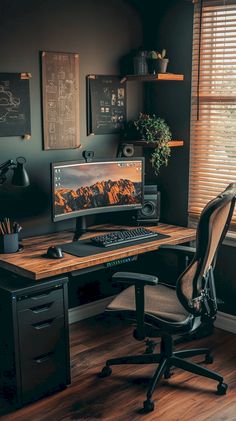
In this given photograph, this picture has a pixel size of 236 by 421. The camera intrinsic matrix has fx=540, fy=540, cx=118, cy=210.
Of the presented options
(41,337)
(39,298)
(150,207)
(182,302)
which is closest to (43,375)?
(41,337)

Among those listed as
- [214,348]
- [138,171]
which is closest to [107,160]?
[138,171]

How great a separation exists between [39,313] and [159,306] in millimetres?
646

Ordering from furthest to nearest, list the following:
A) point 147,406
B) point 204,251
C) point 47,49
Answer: point 47,49 → point 147,406 → point 204,251

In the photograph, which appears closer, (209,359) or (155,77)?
(209,359)

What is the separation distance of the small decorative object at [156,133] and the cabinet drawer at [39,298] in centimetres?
134

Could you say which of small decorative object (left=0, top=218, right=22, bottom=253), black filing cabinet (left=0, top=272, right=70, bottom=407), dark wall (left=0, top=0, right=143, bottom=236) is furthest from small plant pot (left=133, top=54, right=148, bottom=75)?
black filing cabinet (left=0, top=272, right=70, bottom=407)

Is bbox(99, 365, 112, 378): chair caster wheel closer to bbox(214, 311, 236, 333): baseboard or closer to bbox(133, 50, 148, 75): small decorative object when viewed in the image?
bbox(214, 311, 236, 333): baseboard

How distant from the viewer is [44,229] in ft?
11.8

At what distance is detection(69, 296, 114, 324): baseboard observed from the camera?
3881 millimetres

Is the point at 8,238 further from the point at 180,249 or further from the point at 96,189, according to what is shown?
the point at 180,249

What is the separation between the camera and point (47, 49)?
135 inches

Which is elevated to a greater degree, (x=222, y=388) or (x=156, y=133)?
(x=156, y=133)

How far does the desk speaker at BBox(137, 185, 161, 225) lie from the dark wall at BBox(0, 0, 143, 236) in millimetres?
401

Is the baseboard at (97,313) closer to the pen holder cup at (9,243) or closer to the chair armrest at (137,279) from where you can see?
the pen holder cup at (9,243)
